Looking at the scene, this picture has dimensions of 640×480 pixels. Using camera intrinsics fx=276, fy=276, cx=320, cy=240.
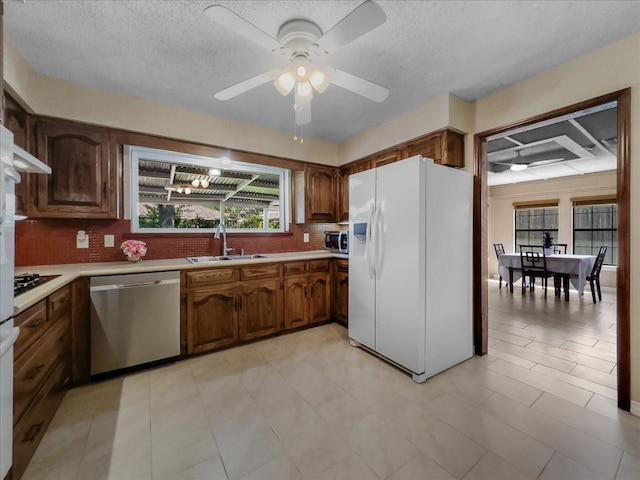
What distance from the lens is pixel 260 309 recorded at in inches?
116

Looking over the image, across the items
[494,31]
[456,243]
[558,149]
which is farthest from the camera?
[558,149]

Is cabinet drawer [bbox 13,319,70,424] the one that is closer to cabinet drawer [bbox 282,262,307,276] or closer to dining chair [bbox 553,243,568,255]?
cabinet drawer [bbox 282,262,307,276]

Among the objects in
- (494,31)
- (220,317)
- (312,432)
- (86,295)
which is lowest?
(312,432)

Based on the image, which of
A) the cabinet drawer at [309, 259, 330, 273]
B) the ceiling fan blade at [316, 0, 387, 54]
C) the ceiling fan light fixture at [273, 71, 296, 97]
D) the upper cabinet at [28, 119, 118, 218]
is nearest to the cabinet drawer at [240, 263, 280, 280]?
the cabinet drawer at [309, 259, 330, 273]

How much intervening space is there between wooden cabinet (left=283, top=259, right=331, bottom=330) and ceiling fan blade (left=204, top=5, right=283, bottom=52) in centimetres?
213

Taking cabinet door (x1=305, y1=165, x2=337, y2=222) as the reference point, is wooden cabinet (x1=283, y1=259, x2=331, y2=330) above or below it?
below

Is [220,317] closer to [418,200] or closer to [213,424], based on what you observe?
[213,424]

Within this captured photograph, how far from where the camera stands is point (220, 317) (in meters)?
2.71

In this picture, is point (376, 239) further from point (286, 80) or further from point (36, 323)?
point (36, 323)

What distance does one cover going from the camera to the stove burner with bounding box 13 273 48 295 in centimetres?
150

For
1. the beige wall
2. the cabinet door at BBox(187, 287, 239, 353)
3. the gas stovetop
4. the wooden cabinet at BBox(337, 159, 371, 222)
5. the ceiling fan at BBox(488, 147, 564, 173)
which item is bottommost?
the cabinet door at BBox(187, 287, 239, 353)

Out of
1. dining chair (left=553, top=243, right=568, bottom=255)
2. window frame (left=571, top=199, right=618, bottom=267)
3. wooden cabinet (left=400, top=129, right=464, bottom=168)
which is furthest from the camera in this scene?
dining chair (left=553, top=243, right=568, bottom=255)

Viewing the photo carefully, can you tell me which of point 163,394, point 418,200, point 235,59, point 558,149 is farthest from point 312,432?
point 558,149

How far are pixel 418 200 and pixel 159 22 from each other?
6.83 feet
